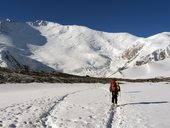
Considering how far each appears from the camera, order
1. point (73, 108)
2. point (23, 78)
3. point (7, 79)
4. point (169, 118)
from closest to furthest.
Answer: point (169, 118), point (73, 108), point (7, 79), point (23, 78)

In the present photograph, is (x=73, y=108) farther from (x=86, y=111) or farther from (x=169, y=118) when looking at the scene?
(x=169, y=118)

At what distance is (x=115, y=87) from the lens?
99.2 feet

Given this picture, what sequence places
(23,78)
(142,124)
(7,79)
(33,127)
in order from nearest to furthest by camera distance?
(33,127)
(142,124)
(7,79)
(23,78)

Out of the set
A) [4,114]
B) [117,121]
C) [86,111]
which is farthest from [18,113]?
[117,121]

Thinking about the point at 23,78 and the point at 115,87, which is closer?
the point at 115,87

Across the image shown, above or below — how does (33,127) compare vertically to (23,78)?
below

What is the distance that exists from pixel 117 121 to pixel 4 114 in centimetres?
694

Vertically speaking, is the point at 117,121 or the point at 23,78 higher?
the point at 23,78

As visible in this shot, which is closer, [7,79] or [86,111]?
[86,111]

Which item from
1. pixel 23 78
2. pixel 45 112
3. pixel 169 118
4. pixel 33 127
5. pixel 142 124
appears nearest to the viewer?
pixel 33 127

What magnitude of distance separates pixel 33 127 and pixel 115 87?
12.7m

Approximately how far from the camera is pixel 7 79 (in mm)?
67688

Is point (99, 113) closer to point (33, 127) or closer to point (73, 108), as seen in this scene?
point (73, 108)

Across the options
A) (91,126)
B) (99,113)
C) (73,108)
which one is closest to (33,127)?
(91,126)
